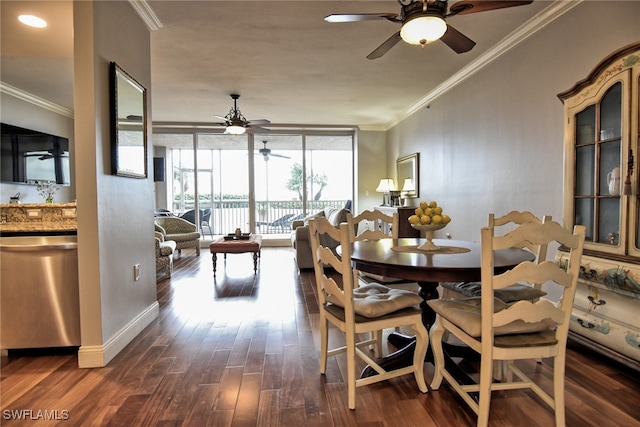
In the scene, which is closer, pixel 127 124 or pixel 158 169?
pixel 127 124

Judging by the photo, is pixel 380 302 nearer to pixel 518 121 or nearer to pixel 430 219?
pixel 430 219

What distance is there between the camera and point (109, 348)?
238 centimetres

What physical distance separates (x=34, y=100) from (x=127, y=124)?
3.96 meters

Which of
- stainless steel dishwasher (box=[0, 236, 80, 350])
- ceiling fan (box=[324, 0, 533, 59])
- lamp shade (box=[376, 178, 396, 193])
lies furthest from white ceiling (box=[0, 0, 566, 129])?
stainless steel dishwasher (box=[0, 236, 80, 350])

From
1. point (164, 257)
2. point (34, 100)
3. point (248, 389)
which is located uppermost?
point (34, 100)

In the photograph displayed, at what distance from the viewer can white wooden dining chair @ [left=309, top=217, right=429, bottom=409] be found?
1798mm

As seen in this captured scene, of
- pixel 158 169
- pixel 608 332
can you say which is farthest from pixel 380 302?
pixel 158 169

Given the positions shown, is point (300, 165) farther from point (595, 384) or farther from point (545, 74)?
point (595, 384)

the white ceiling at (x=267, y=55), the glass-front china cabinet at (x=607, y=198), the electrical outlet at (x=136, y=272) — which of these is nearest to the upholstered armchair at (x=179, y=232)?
the white ceiling at (x=267, y=55)

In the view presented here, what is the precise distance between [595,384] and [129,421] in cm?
252

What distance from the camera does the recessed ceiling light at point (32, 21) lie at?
2994 mm

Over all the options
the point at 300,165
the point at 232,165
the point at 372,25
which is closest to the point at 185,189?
the point at 232,165

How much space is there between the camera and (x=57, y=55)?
388cm

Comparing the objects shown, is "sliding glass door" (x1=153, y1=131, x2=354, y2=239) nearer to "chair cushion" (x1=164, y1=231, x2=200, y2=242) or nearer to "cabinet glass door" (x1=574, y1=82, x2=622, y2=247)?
"chair cushion" (x1=164, y1=231, x2=200, y2=242)
